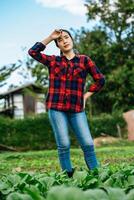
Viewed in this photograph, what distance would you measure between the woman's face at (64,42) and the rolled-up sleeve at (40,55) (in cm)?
16

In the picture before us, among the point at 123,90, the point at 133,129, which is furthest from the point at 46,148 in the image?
the point at 123,90

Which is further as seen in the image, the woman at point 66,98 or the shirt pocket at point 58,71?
the shirt pocket at point 58,71

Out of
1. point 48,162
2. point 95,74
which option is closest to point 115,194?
point 95,74

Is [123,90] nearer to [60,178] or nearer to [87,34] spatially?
[87,34]

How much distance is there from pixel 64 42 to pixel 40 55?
33 cm

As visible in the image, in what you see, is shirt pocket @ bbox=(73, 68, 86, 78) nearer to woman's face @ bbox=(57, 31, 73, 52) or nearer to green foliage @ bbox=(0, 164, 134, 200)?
woman's face @ bbox=(57, 31, 73, 52)

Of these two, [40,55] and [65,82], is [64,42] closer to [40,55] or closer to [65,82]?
[40,55]

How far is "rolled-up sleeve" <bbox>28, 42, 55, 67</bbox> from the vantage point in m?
7.19

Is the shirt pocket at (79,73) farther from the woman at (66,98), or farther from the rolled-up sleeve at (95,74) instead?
the rolled-up sleeve at (95,74)

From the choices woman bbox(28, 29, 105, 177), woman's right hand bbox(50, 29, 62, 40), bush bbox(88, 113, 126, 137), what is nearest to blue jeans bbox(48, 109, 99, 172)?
woman bbox(28, 29, 105, 177)

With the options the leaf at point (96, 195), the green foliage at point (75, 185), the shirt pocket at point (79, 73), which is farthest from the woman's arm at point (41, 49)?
the leaf at point (96, 195)

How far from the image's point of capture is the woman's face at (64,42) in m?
7.20

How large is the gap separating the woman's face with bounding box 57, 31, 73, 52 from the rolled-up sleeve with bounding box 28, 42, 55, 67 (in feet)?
0.54

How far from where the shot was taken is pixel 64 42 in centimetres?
723
